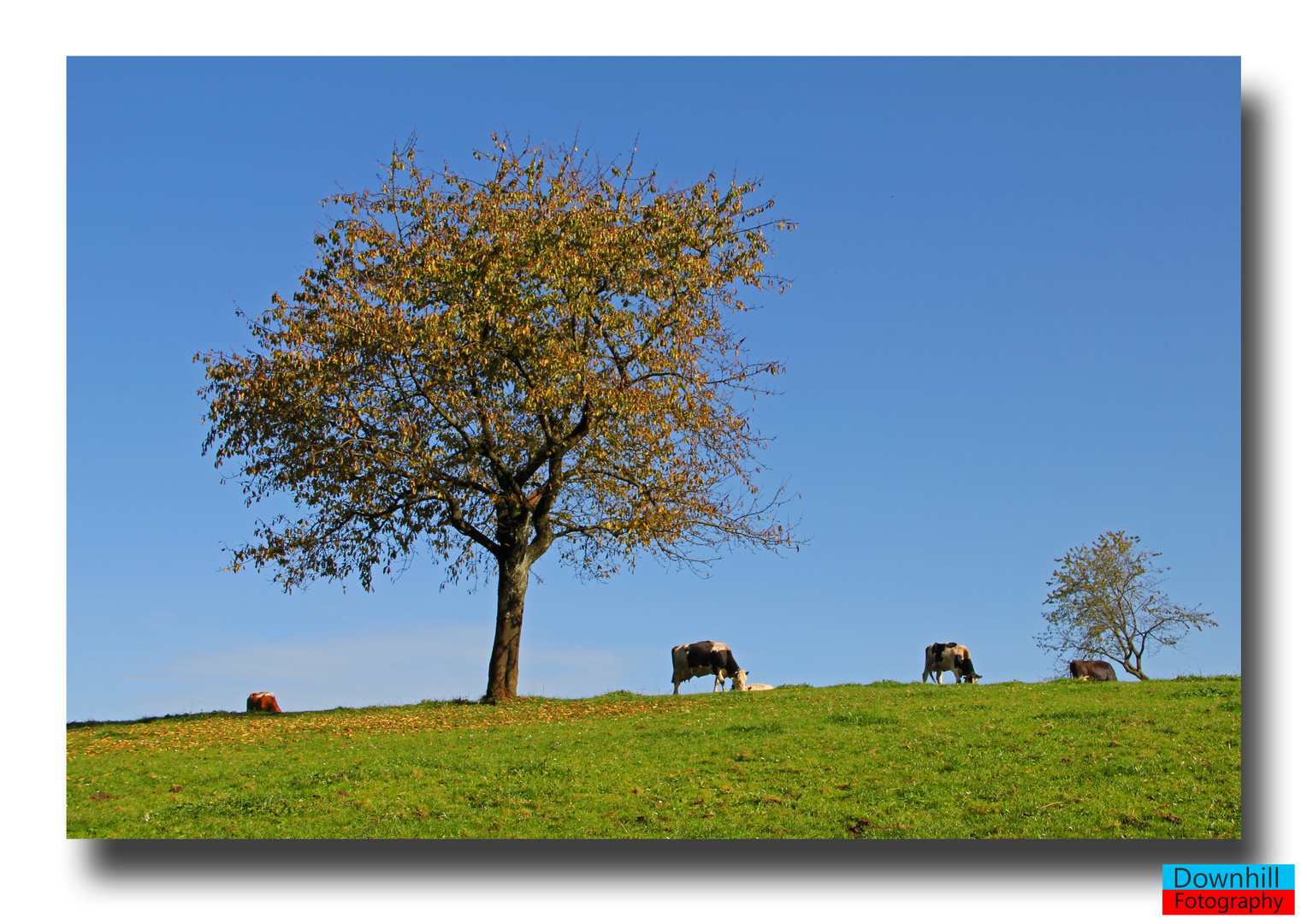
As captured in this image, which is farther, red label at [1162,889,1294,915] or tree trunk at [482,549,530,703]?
tree trunk at [482,549,530,703]

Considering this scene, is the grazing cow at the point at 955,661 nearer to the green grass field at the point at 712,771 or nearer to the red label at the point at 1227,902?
the green grass field at the point at 712,771

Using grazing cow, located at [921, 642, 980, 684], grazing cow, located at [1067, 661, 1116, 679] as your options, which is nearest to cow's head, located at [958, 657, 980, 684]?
grazing cow, located at [921, 642, 980, 684]

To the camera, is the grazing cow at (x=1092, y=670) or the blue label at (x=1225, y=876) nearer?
the blue label at (x=1225, y=876)

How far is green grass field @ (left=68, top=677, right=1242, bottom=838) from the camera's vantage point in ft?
59.6

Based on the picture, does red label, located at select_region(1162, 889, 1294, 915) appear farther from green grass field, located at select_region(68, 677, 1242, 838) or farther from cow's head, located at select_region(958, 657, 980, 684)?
cow's head, located at select_region(958, 657, 980, 684)

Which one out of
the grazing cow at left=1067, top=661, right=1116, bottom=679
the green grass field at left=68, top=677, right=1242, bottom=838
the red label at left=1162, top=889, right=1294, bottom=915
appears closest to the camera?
the red label at left=1162, top=889, right=1294, bottom=915

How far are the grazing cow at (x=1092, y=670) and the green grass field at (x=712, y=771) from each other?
17.1 meters

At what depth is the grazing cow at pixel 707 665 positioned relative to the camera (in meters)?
39.3

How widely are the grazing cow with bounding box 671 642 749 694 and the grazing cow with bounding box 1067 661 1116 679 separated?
16.8 m

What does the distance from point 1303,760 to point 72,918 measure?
771 inches

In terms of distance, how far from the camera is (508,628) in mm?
32781

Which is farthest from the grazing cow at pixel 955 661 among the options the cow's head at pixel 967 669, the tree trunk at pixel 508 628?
the tree trunk at pixel 508 628

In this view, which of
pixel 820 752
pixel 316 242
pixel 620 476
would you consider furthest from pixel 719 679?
pixel 316 242
